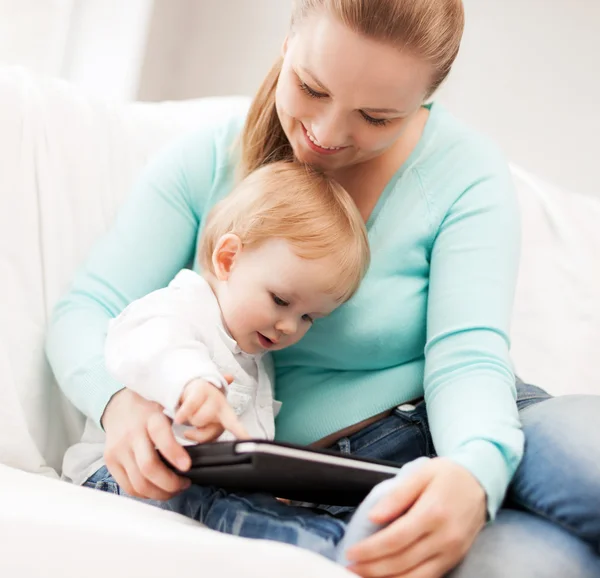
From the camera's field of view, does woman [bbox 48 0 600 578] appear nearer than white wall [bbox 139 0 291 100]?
Yes

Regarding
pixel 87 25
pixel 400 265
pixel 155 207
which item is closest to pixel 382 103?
pixel 400 265

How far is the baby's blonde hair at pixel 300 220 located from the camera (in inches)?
40.7

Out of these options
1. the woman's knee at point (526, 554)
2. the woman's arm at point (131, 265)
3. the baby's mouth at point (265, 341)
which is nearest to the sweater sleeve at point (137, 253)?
the woman's arm at point (131, 265)

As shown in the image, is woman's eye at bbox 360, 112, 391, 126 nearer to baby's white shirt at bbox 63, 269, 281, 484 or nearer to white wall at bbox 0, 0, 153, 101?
baby's white shirt at bbox 63, 269, 281, 484

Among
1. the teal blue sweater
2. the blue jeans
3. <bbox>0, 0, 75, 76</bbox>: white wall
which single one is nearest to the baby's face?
the teal blue sweater

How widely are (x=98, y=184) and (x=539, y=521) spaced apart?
862 millimetres

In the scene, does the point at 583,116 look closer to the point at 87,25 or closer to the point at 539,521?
the point at 87,25

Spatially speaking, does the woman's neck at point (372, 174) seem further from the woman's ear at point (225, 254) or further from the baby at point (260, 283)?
the woman's ear at point (225, 254)

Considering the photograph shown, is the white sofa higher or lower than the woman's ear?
lower

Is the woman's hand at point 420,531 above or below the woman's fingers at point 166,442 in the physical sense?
above

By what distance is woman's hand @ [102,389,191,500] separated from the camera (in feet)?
2.83

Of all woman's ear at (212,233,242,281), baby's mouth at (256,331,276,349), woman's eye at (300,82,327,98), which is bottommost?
baby's mouth at (256,331,276,349)

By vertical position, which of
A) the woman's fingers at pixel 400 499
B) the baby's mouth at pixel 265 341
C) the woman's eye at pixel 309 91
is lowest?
the baby's mouth at pixel 265 341

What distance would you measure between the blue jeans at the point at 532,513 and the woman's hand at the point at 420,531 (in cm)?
3
